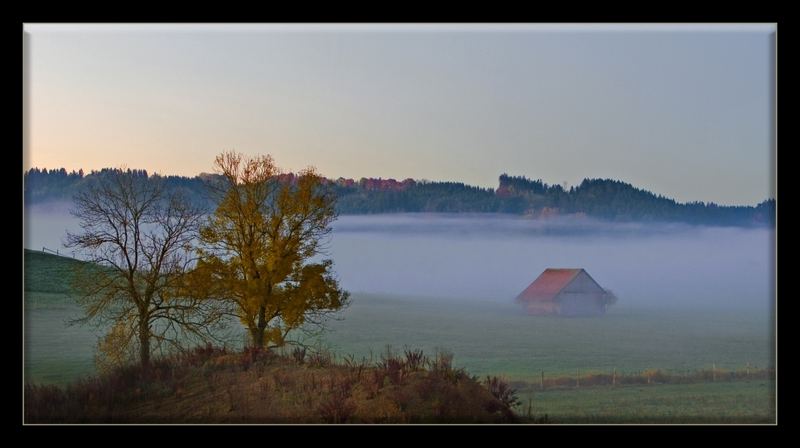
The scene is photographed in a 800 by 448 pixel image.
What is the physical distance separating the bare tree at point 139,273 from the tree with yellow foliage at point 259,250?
334 millimetres

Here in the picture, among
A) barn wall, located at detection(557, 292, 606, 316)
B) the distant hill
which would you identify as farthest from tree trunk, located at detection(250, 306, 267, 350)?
barn wall, located at detection(557, 292, 606, 316)

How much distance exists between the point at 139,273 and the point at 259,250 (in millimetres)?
1814

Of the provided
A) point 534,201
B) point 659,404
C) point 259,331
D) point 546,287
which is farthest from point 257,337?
point 659,404

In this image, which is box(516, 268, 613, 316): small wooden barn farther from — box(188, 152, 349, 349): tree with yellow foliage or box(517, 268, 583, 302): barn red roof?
box(188, 152, 349, 349): tree with yellow foliage

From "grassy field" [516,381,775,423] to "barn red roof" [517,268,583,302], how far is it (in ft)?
4.77

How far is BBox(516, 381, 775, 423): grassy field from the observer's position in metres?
13.7

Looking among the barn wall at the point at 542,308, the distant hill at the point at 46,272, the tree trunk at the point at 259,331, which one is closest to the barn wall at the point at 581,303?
the barn wall at the point at 542,308

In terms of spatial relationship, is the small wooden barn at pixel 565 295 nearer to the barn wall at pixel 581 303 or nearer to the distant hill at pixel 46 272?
the barn wall at pixel 581 303

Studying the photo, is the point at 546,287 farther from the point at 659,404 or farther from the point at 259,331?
the point at 259,331
